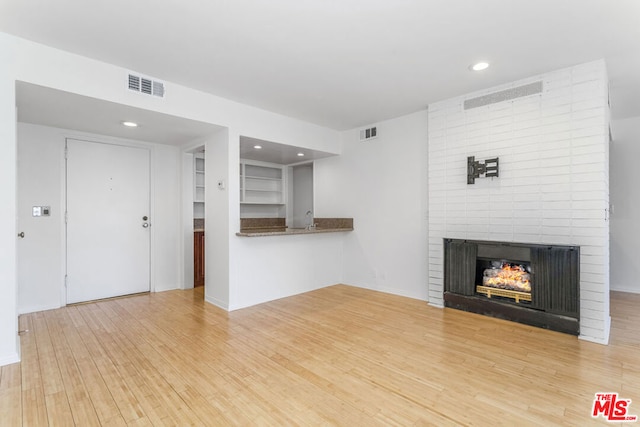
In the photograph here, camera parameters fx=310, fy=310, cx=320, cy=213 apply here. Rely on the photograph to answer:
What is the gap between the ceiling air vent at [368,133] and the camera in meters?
5.12

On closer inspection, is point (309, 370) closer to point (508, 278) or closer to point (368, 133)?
point (508, 278)

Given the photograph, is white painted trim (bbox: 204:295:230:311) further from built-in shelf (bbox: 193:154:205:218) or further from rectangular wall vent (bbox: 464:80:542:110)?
rectangular wall vent (bbox: 464:80:542:110)

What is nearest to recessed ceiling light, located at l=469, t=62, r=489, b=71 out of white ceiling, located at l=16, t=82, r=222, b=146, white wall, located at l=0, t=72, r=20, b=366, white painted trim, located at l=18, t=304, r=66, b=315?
white ceiling, located at l=16, t=82, r=222, b=146

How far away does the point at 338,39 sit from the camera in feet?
8.71

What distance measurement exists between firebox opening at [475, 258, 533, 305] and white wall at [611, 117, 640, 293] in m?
2.99

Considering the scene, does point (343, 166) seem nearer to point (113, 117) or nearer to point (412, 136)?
point (412, 136)

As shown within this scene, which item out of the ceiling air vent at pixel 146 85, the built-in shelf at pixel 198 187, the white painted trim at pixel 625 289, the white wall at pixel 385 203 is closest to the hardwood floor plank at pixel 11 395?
the ceiling air vent at pixel 146 85

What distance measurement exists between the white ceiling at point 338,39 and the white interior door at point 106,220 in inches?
79.9

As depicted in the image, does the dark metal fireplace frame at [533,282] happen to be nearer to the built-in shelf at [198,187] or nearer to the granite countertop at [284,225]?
the granite countertop at [284,225]

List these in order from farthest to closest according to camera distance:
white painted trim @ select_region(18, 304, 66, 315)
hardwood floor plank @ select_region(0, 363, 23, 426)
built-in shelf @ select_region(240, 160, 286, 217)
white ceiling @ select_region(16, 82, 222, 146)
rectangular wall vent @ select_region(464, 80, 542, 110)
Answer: built-in shelf @ select_region(240, 160, 286, 217) → white painted trim @ select_region(18, 304, 66, 315) → rectangular wall vent @ select_region(464, 80, 542, 110) → white ceiling @ select_region(16, 82, 222, 146) → hardwood floor plank @ select_region(0, 363, 23, 426)

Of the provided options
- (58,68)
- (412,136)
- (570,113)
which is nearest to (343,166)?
(412,136)

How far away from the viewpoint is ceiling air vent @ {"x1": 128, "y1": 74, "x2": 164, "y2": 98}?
321 cm

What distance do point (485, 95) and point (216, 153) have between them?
3566 mm

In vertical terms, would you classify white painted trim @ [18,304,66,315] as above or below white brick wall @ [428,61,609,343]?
below
